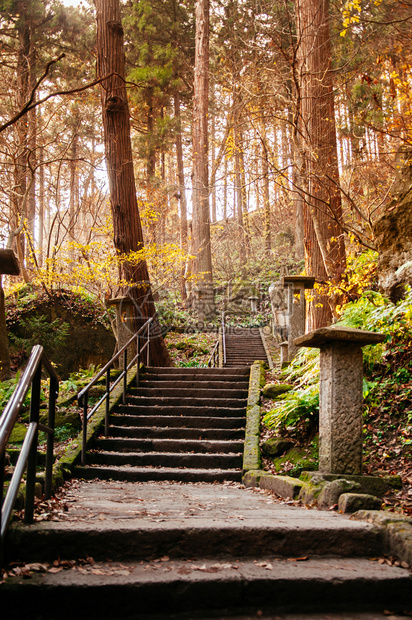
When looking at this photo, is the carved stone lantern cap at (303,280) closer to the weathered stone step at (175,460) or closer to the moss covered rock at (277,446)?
the moss covered rock at (277,446)

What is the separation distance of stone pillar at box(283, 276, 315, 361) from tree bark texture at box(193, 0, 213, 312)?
7.90m

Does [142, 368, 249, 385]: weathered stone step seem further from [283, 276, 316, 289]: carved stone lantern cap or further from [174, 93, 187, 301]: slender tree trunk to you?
[174, 93, 187, 301]: slender tree trunk

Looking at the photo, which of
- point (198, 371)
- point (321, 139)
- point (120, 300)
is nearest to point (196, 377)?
point (198, 371)

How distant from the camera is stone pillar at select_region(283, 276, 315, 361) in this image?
348 inches

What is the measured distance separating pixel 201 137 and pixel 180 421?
560 inches

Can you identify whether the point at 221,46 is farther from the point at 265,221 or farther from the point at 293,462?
the point at 293,462

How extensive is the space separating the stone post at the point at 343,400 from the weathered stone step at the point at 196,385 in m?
4.54

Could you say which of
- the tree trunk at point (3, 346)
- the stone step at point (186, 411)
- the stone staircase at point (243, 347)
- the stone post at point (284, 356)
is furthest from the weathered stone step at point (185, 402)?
the stone staircase at point (243, 347)

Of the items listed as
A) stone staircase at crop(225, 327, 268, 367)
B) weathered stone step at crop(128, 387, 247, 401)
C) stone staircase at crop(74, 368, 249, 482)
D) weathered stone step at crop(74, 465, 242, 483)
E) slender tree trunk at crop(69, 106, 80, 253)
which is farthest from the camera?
stone staircase at crop(225, 327, 268, 367)

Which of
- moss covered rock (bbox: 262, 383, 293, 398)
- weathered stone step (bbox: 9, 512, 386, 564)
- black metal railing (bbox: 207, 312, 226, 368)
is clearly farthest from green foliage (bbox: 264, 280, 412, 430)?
black metal railing (bbox: 207, 312, 226, 368)

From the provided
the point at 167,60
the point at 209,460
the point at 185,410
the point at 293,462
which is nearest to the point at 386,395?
the point at 293,462

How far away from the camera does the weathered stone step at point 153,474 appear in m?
5.39

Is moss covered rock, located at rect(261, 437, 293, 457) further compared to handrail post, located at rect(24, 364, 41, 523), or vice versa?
A: moss covered rock, located at rect(261, 437, 293, 457)

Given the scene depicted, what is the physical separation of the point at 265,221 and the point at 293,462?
22227 mm
